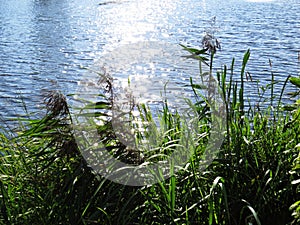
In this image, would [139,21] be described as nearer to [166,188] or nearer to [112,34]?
[112,34]

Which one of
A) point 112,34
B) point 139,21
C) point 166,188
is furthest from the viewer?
point 139,21

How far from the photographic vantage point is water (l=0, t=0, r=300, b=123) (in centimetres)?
927

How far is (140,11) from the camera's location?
835 inches

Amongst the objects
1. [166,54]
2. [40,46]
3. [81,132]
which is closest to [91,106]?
[81,132]

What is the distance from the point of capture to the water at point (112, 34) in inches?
365

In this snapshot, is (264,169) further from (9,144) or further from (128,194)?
(9,144)

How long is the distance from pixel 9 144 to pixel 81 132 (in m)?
0.70

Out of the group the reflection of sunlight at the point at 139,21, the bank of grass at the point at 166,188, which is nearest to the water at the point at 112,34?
the reflection of sunlight at the point at 139,21

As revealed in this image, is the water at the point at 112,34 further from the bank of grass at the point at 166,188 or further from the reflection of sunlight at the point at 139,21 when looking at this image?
the bank of grass at the point at 166,188

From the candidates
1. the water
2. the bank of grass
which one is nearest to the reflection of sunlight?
the water

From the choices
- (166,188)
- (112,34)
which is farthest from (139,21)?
(166,188)

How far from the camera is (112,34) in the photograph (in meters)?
14.9

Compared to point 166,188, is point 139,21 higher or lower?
lower

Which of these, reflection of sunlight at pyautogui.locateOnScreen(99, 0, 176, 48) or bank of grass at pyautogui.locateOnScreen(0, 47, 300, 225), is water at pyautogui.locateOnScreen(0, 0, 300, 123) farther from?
bank of grass at pyautogui.locateOnScreen(0, 47, 300, 225)
